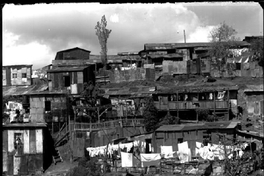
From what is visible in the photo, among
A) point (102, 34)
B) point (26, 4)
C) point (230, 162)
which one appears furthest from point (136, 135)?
point (26, 4)

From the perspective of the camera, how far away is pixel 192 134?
24.4 metres

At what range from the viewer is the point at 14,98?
34375mm

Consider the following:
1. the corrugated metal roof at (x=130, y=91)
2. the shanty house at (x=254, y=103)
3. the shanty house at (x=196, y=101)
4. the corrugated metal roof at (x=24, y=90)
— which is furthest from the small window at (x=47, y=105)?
the shanty house at (x=254, y=103)

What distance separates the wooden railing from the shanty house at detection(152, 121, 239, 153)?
3.93 m

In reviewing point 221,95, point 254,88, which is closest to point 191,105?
point 221,95

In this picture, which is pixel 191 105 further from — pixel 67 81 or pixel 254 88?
pixel 67 81

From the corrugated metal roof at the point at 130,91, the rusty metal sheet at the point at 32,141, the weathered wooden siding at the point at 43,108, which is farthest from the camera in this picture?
the corrugated metal roof at the point at 130,91

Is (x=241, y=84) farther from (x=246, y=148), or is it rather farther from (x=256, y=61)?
(x=246, y=148)

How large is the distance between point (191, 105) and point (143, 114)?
3.32 meters

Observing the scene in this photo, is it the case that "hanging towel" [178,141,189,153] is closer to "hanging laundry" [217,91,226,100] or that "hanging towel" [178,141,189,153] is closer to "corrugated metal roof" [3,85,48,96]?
"hanging laundry" [217,91,226,100]

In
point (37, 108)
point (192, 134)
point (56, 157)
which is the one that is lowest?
point (56, 157)

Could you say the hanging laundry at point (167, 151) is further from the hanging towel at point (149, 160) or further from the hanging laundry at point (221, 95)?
the hanging laundry at point (221, 95)

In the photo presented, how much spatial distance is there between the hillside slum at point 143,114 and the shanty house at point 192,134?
0.06 metres

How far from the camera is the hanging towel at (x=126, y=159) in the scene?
23.0 m
